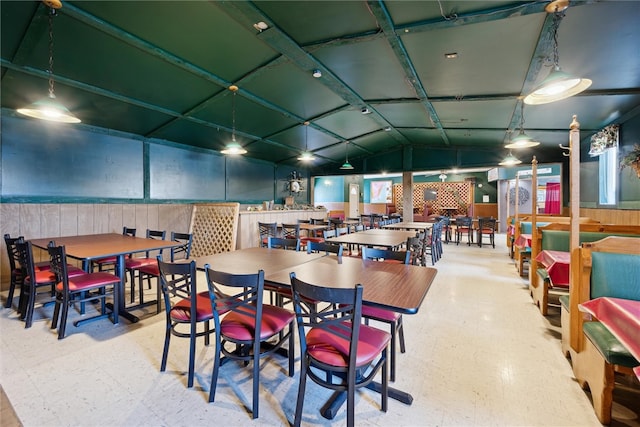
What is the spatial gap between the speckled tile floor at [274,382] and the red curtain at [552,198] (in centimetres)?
861

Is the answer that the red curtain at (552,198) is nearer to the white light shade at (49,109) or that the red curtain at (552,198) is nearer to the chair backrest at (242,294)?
the chair backrest at (242,294)

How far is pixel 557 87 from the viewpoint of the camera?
247 cm

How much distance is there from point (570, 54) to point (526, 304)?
2877 millimetres

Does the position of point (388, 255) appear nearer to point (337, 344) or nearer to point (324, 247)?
point (324, 247)

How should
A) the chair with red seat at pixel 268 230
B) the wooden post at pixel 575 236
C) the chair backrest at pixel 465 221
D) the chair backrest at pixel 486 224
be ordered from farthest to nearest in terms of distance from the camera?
1. the chair backrest at pixel 465 221
2. the chair backrest at pixel 486 224
3. the chair with red seat at pixel 268 230
4. the wooden post at pixel 575 236

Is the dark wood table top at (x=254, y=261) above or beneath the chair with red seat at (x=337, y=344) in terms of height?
above

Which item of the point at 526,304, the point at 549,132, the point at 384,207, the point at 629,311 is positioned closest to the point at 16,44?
the point at 629,311

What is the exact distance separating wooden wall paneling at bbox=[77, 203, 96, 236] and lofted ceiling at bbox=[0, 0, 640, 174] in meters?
1.41

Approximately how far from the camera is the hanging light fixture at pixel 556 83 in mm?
2236

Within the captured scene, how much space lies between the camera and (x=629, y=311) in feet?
5.00

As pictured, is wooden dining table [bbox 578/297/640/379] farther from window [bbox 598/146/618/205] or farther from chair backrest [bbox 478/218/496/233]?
chair backrest [bbox 478/218/496/233]

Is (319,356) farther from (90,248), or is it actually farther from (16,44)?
(16,44)

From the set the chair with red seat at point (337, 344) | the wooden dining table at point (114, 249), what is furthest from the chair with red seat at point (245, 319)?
the wooden dining table at point (114, 249)

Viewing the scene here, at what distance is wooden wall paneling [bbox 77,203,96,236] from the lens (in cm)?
468
